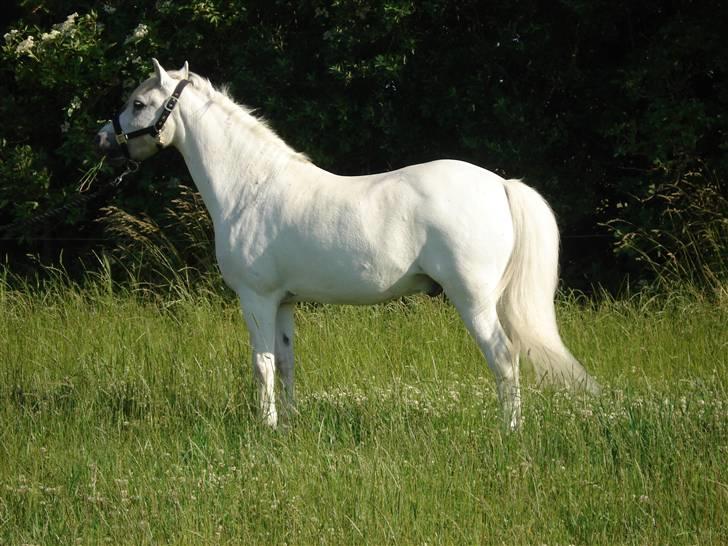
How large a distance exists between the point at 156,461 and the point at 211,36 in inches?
252

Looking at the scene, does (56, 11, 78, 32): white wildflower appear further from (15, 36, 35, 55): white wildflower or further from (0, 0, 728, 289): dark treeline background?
(15, 36, 35, 55): white wildflower

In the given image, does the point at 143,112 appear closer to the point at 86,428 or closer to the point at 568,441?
the point at 86,428

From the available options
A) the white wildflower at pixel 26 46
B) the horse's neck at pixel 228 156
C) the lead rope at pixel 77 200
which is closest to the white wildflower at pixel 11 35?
the white wildflower at pixel 26 46

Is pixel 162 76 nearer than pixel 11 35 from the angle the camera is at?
Yes

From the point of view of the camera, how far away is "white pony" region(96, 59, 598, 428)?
5.26 metres

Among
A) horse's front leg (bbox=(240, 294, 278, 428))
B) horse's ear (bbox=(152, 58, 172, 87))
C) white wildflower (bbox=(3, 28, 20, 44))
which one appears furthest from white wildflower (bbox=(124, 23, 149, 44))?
horse's front leg (bbox=(240, 294, 278, 428))

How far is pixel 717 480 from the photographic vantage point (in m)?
4.18

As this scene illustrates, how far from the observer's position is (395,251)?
17.5ft

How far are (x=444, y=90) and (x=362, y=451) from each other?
5761mm

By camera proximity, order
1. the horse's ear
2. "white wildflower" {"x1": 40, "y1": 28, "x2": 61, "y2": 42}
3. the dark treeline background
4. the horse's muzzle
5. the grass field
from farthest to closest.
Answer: "white wildflower" {"x1": 40, "y1": 28, "x2": 61, "y2": 42}
the dark treeline background
the horse's muzzle
the horse's ear
the grass field

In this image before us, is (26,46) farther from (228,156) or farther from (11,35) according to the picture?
(228,156)

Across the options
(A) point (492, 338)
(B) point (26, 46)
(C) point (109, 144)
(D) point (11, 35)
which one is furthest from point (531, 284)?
(D) point (11, 35)

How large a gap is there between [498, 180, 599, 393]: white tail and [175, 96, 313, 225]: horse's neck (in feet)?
4.61

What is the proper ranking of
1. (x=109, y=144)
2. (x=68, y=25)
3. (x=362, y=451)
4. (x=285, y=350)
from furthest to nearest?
(x=68, y=25)
(x=109, y=144)
(x=285, y=350)
(x=362, y=451)
